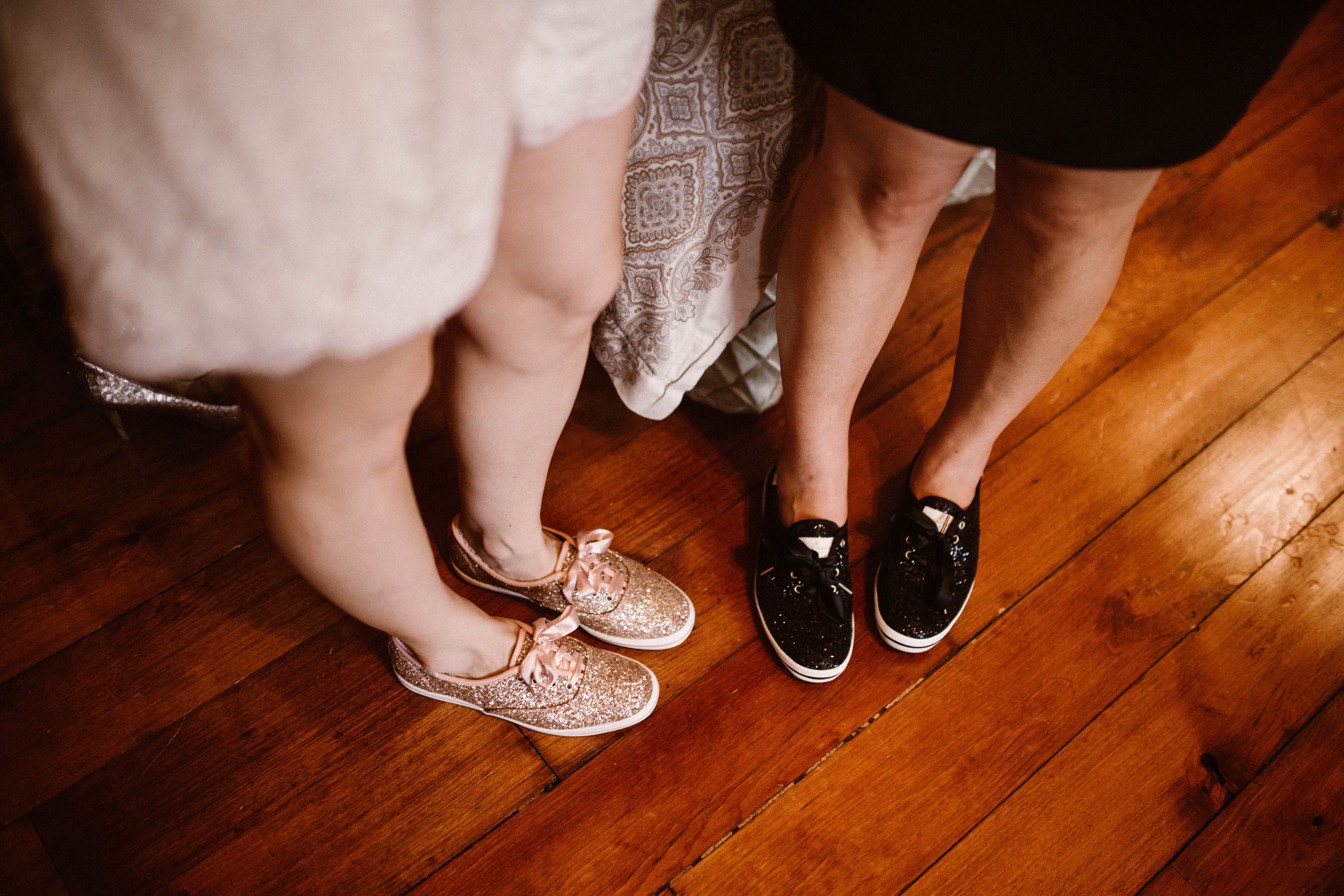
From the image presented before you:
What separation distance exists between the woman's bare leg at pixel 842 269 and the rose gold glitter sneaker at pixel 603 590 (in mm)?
183

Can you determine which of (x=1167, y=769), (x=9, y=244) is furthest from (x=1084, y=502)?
A: (x=9, y=244)

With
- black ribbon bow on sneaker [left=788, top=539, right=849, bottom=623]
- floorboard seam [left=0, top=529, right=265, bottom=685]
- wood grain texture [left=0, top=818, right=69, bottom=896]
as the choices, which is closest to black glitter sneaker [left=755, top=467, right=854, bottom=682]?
black ribbon bow on sneaker [left=788, top=539, right=849, bottom=623]

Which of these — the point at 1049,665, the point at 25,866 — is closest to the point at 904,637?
the point at 1049,665

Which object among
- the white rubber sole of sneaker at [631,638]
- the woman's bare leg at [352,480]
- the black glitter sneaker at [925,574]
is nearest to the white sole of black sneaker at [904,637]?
the black glitter sneaker at [925,574]

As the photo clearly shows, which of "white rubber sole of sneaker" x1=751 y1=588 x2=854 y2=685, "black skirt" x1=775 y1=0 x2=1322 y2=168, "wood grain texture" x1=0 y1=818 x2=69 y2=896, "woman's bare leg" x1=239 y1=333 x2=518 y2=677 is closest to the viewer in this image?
"woman's bare leg" x1=239 y1=333 x2=518 y2=677

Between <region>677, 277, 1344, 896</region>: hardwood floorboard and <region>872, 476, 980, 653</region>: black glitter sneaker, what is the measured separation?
0.06 meters

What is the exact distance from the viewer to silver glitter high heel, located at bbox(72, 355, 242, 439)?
0.87 meters

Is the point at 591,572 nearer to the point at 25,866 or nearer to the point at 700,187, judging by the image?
the point at 700,187

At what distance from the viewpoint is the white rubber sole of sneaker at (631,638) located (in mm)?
873

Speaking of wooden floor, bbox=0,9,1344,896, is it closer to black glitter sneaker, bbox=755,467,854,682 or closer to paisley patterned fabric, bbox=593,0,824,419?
black glitter sneaker, bbox=755,467,854,682

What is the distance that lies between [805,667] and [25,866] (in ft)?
2.66

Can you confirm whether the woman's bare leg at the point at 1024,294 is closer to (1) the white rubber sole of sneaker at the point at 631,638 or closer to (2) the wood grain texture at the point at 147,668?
(1) the white rubber sole of sneaker at the point at 631,638

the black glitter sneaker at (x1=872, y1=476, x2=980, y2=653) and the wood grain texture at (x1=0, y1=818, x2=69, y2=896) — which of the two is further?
the black glitter sneaker at (x1=872, y1=476, x2=980, y2=653)

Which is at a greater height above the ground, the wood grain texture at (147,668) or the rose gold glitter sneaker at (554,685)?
the rose gold glitter sneaker at (554,685)
